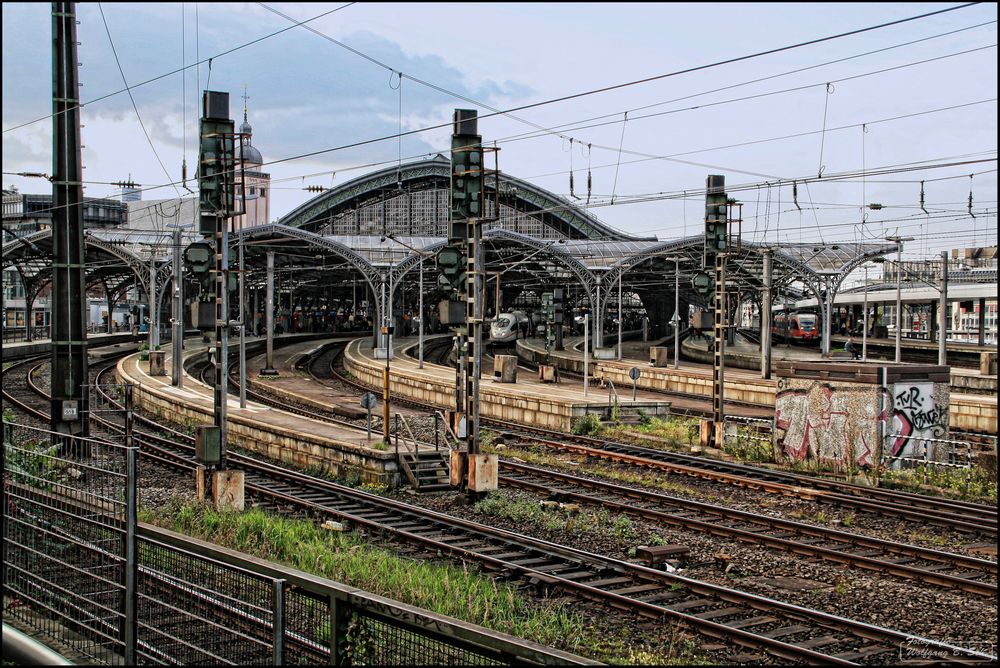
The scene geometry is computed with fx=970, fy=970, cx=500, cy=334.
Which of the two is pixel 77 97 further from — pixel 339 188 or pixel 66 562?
pixel 339 188

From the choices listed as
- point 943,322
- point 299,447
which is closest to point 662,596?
point 299,447

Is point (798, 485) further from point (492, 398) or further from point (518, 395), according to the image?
point (492, 398)

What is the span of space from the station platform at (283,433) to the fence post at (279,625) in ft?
41.7

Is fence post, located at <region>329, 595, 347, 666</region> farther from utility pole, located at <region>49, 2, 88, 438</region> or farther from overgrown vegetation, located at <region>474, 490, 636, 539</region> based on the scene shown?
utility pole, located at <region>49, 2, 88, 438</region>

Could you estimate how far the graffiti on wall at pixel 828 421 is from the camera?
68.0 feet

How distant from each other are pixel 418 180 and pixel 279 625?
7708cm

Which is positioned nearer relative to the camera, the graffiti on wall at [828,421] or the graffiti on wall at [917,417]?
the graffiti on wall at [828,421]

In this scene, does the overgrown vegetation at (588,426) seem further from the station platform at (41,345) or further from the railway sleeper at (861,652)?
the station platform at (41,345)

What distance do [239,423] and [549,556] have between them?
44.0 ft

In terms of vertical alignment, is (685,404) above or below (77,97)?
below

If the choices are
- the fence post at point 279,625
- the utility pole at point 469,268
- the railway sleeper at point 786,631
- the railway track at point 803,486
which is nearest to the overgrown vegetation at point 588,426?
the railway track at point 803,486

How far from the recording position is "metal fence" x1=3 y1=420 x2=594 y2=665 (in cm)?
633

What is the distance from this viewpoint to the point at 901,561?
534 inches

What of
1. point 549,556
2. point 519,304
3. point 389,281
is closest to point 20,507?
point 549,556
